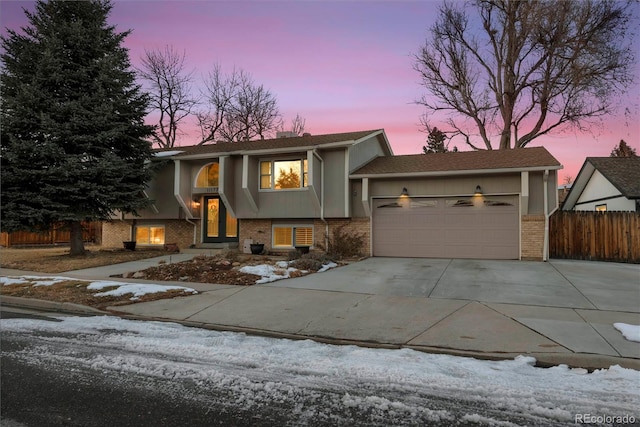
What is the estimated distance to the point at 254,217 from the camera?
607 inches

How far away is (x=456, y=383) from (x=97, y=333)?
4984mm

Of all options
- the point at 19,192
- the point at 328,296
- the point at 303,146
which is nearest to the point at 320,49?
the point at 303,146

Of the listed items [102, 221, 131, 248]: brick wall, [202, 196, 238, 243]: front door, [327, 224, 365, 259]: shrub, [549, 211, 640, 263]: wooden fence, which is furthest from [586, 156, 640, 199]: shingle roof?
[102, 221, 131, 248]: brick wall

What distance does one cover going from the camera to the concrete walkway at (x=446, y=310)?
4.75 m

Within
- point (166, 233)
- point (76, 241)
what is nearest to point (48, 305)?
point (76, 241)

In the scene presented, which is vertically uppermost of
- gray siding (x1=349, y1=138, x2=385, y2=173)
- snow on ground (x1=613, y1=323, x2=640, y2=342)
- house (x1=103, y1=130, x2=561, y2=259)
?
gray siding (x1=349, y1=138, x2=385, y2=173)

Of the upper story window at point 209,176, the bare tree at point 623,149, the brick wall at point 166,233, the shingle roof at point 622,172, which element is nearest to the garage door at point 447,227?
the shingle roof at point 622,172

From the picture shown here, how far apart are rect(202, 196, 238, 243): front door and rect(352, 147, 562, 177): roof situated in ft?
20.6

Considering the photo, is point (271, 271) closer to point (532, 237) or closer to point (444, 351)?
point (444, 351)

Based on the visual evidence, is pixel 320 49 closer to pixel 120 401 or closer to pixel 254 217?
pixel 254 217

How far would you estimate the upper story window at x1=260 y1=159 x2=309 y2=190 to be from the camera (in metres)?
15.0

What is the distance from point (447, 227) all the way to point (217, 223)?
10117 millimetres

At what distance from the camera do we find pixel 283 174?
15.4m

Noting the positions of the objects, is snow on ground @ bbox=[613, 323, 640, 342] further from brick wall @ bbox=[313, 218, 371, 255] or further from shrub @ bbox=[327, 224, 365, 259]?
brick wall @ bbox=[313, 218, 371, 255]
